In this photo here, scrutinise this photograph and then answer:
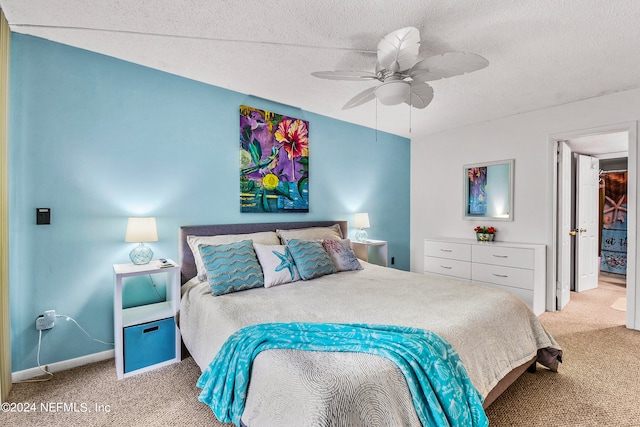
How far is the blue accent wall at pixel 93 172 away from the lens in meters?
2.07

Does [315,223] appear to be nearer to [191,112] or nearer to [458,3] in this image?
[191,112]

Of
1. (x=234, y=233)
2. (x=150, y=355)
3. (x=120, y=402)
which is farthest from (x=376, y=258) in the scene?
(x=120, y=402)

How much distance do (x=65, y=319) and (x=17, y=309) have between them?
28 centimetres

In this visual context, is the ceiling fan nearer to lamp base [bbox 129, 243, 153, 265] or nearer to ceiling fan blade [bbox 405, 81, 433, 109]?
ceiling fan blade [bbox 405, 81, 433, 109]

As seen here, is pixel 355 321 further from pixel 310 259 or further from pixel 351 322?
pixel 310 259

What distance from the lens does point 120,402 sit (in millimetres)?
1832

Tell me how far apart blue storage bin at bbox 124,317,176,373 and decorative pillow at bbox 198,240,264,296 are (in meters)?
0.50

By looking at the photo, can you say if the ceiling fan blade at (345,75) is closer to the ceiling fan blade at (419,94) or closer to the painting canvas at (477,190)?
the ceiling fan blade at (419,94)

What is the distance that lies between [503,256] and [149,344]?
12.1ft

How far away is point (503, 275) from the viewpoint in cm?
349

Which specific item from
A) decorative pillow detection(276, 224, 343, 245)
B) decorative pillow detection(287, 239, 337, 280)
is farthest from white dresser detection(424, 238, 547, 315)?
decorative pillow detection(287, 239, 337, 280)

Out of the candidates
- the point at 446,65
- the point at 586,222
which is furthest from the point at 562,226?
the point at 446,65

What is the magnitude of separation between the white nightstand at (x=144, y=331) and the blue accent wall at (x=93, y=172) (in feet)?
0.95

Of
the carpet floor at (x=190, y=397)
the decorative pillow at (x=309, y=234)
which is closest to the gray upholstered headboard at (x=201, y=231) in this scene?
the decorative pillow at (x=309, y=234)
